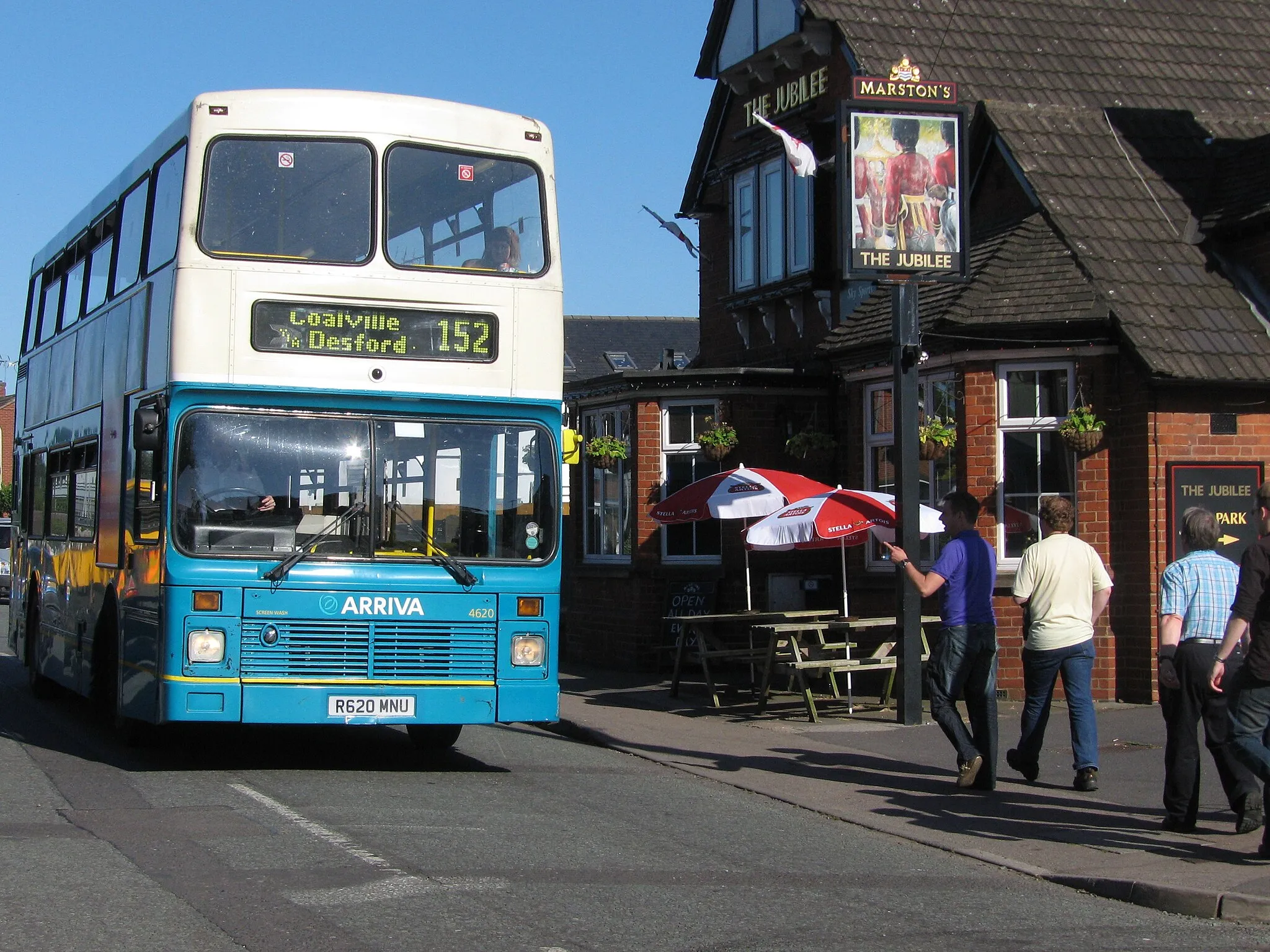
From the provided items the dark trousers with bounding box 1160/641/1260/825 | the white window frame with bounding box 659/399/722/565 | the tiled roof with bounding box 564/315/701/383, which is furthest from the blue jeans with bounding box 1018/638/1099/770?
the tiled roof with bounding box 564/315/701/383

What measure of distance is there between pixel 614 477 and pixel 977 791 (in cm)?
1060

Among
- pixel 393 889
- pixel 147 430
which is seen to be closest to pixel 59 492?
pixel 147 430

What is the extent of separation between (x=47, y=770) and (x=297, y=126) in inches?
189

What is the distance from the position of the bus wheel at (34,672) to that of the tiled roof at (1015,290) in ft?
31.1

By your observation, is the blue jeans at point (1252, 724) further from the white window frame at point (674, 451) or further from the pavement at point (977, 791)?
the white window frame at point (674, 451)

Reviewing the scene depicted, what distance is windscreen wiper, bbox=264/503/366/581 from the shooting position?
9938 millimetres

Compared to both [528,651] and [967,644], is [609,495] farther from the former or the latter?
[967,644]

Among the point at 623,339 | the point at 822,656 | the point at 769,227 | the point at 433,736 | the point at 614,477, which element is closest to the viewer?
the point at 433,736

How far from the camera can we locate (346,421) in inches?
405

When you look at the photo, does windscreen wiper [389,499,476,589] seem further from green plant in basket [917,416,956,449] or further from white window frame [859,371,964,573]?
white window frame [859,371,964,573]

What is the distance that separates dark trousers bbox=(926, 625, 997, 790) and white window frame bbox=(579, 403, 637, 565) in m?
9.50

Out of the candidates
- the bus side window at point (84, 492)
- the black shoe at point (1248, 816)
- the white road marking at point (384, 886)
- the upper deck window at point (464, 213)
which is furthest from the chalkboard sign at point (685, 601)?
the white road marking at point (384, 886)

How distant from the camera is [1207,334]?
49.7 ft

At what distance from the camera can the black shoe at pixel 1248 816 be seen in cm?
842
